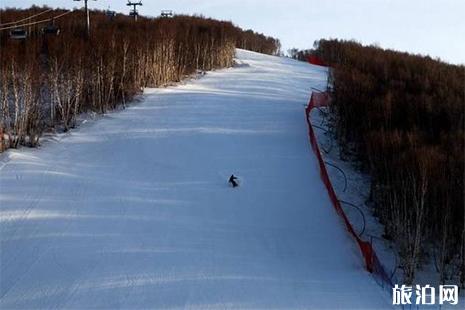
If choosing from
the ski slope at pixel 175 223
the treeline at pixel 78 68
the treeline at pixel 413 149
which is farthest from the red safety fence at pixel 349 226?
the treeline at pixel 78 68

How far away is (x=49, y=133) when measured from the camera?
15125mm

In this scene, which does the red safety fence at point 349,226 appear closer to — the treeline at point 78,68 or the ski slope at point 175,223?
the ski slope at point 175,223

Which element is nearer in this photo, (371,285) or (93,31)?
(371,285)

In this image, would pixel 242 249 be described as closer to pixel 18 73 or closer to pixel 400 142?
pixel 400 142

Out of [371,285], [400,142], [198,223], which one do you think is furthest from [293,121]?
[371,285]

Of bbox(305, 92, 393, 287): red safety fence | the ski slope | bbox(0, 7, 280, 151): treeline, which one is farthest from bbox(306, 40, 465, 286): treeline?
bbox(0, 7, 280, 151): treeline

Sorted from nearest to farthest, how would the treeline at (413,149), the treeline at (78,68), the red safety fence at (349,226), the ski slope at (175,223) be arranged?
the ski slope at (175,223) → the red safety fence at (349,226) → the treeline at (413,149) → the treeline at (78,68)

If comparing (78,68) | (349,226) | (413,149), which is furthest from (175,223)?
(78,68)

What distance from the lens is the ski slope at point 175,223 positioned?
25.2 ft

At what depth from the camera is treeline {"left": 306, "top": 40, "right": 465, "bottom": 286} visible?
345 inches

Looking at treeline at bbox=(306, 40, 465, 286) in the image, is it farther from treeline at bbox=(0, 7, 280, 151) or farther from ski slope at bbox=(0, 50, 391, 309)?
treeline at bbox=(0, 7, 280, 151)

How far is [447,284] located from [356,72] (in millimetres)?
10012

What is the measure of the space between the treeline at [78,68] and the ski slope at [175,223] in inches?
42.2

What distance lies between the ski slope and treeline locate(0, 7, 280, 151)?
42.2 inches
